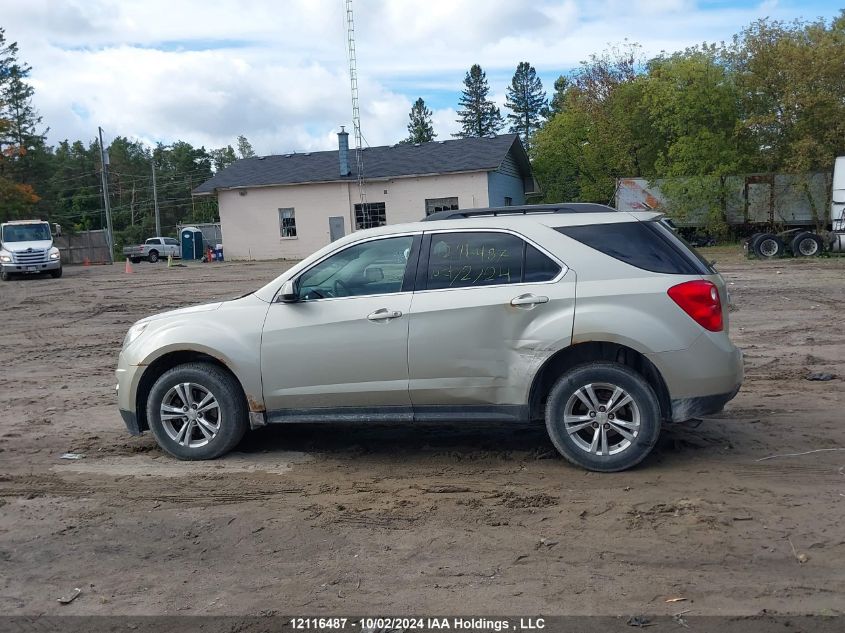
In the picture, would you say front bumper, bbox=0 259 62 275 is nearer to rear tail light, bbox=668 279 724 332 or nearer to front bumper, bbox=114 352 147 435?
front bumper, bbox=114 352 147 435

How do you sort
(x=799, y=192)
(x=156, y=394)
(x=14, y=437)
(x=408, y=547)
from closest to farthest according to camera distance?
1. (x=408, y=547)
2. (x=156, y=394)
3. (x=14, y=437)
4. (x=799, y=192)

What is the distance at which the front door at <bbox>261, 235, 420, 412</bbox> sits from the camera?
19.1ft

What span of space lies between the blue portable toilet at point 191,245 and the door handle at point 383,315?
147ft

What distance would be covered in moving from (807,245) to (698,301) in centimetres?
2335

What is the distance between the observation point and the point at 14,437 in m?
7.36

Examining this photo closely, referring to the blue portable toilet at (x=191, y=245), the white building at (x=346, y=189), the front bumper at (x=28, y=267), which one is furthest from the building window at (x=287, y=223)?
the front bumper at (x=28, y=267)

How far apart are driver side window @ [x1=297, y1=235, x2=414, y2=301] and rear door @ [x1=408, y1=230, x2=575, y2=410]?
0.25 meters

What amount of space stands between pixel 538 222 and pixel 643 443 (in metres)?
1.75

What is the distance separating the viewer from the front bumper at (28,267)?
3030cm

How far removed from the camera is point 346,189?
39344 mm

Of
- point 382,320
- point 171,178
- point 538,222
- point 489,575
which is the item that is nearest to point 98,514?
point 382,320

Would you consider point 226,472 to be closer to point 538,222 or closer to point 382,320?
point 382,320

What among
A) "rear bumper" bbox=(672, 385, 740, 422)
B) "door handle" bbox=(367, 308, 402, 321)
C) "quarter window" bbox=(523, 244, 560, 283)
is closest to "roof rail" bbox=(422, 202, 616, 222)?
"quarter window" bbox=(523, 244, 560, 283)

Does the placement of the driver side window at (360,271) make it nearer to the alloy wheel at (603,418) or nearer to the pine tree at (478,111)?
the alloy wheel at (603,418)
